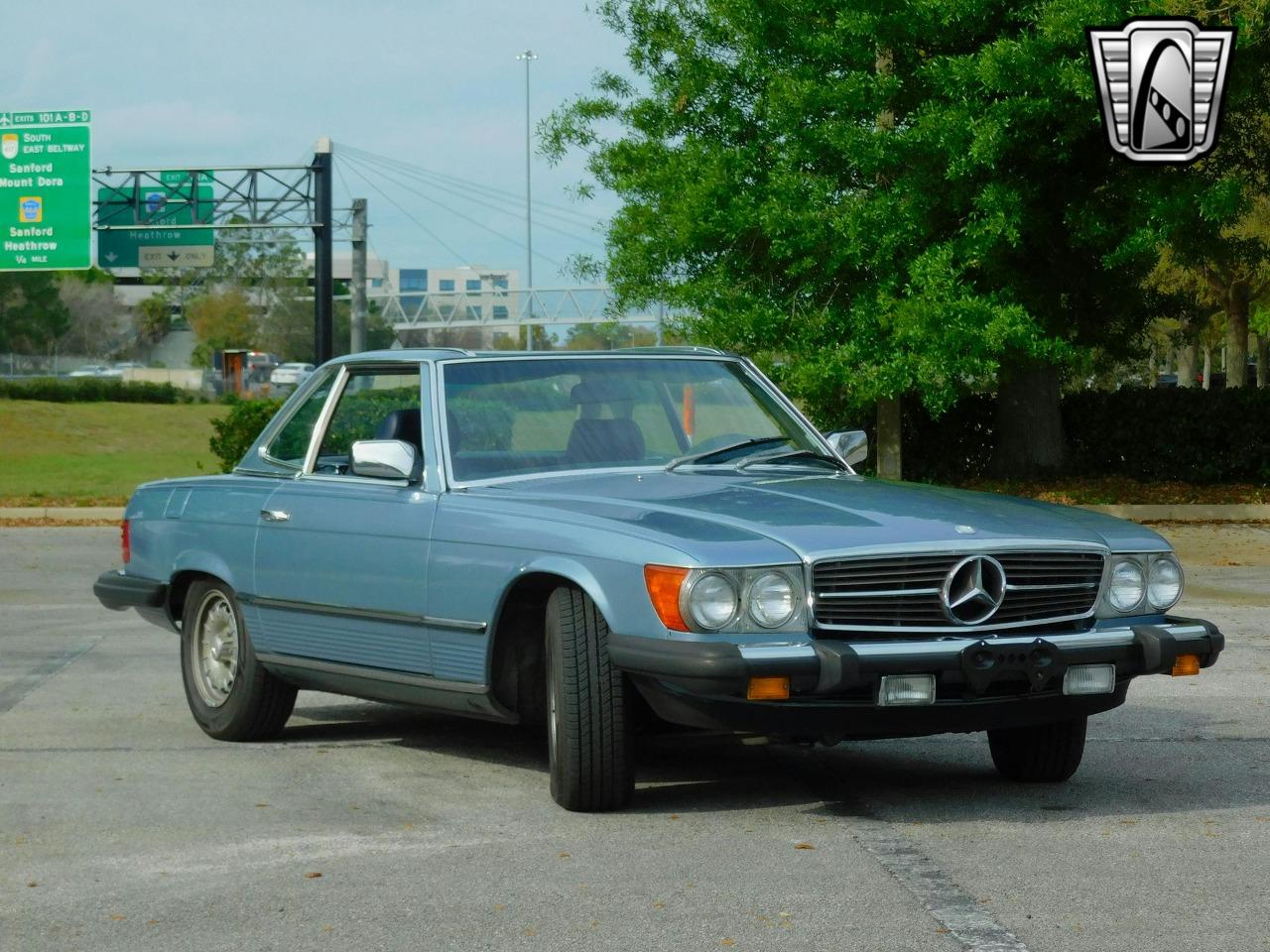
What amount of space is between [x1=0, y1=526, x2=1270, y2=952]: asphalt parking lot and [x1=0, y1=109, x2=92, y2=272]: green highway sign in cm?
2490

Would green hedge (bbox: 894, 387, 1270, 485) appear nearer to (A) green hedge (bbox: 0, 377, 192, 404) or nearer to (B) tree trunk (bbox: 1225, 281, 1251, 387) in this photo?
(B) tree trunk (bbox: 1225, 281, 1251, 387)

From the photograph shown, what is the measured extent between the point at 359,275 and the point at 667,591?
3364 centimetres

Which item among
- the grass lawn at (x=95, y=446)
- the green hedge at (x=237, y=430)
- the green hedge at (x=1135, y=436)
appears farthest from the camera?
the grass lawn at (x=95, y=446)

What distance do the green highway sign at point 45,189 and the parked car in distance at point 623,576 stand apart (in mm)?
25557

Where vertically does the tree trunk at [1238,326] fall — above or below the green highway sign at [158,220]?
below

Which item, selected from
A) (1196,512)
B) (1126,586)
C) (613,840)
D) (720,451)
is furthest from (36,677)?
(1196,512)

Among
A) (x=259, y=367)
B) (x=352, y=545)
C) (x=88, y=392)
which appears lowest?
(x=352, y=545)

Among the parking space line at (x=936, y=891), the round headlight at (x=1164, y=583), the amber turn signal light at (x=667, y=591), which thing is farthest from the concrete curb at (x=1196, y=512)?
the amber turn signal light at (x=667, y=591)

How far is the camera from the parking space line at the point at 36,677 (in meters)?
9.10

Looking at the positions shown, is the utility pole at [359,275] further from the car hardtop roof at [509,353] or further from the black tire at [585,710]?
the black tire at [585,710]

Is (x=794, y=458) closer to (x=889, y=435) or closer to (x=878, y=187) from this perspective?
A: (x=878, y=187)

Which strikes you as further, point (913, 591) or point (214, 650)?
point (214, 650)

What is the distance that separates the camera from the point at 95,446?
159 feet

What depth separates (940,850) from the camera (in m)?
5.72
